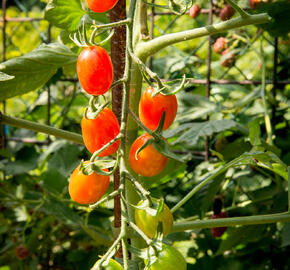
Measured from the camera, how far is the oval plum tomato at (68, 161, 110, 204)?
386 millimetres

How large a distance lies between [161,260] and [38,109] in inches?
41.6

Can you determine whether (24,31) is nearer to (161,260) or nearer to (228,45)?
(228,45)

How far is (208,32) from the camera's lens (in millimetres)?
411

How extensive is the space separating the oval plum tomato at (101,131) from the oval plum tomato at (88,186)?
2 centimetres

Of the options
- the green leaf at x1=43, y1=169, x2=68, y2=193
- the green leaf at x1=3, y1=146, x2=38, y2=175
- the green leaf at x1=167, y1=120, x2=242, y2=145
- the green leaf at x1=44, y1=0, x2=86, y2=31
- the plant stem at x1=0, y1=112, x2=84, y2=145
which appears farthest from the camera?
the green leaf at x1=3, y1=146, x2=38, y2=175

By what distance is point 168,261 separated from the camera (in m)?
0.34

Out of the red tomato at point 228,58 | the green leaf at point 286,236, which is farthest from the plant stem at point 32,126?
the red tomato at point 228,58

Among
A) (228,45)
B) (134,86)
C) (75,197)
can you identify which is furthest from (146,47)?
(228,45)

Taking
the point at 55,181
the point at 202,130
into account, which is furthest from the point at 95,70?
the point at 55,181

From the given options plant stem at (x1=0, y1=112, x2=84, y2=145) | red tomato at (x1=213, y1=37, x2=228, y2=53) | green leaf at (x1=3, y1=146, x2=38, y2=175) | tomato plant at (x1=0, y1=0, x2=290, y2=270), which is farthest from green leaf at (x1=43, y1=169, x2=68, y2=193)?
red tomato at (x1=213, y1=37, x2=228, y2=53)

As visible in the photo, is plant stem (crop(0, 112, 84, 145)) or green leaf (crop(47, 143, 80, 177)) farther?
green leaf (crop(47, 143, 80, 177))

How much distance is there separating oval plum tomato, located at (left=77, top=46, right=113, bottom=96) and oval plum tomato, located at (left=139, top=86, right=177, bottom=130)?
40 mm

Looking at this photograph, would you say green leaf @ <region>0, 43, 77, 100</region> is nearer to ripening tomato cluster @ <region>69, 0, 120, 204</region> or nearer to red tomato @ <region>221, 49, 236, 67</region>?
ripening tomato cluster @ <region>69, 0, 120, 204</region>

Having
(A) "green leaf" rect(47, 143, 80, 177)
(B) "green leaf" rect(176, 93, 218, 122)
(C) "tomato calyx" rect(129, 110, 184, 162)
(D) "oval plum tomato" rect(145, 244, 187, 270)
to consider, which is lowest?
(A) "green leaf" rect(47, 143, 80, 177)
